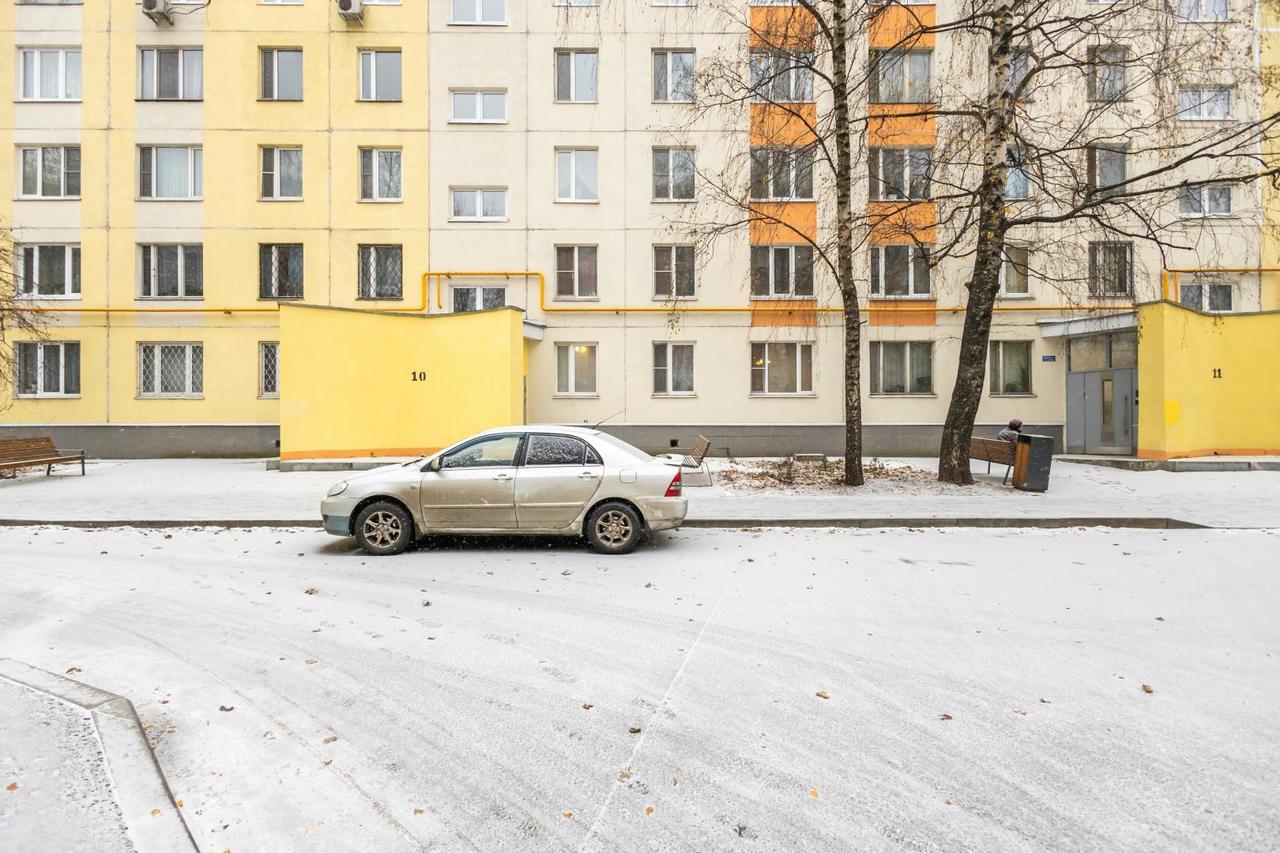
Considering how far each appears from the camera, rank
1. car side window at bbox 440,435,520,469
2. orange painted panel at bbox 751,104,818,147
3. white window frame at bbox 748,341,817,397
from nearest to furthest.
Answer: car side window at bbox 440,435,520,469 < orange painted panel at bbox 751,104,818,147 < white window frame at bbox 748,341,817,397

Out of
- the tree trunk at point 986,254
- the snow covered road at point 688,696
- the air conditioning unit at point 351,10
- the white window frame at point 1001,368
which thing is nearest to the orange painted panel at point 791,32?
the tree trunk at point 986,254

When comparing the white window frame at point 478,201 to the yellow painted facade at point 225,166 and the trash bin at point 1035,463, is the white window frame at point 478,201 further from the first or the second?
the trash bin at point 1035,463

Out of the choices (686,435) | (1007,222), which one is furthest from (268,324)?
(1007,222)

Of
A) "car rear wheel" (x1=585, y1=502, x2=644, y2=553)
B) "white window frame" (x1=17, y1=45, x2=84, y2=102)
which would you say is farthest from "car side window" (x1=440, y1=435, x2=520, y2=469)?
"white window frame" (x1=17, y1=45, x2=84, y2=102)

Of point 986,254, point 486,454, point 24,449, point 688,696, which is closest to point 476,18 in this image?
point 24,449

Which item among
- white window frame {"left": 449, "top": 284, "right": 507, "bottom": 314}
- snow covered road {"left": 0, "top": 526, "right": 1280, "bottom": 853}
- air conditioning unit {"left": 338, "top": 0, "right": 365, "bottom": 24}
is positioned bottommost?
snow covered road {"left": 0, "top": 526, "right": 1280, "bottom": 853}

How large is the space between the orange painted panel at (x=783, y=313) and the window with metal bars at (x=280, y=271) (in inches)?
559

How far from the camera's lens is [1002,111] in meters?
12.3

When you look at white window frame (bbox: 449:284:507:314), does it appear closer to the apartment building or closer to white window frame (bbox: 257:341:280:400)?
the apartment building

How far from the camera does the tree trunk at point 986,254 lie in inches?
485

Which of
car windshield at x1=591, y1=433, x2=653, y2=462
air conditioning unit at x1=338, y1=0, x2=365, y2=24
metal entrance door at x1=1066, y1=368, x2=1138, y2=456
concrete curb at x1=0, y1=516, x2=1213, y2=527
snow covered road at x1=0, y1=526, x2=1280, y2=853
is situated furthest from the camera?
air conditioning unit at x1=338, y1=0, x2=365, y2=24

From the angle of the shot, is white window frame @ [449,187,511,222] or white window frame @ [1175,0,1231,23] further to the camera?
white window frame @ [449,187,511,222]

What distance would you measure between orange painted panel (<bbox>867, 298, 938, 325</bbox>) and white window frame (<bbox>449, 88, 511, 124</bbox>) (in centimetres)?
1277

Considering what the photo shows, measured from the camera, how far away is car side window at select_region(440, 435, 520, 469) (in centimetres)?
811
